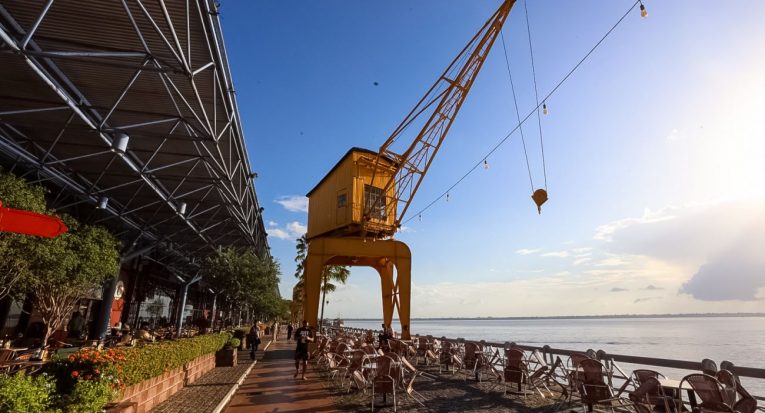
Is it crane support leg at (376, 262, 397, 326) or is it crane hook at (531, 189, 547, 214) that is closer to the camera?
crane hook at (531, 189, 547, 214)

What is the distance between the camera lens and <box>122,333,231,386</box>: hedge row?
6426mm

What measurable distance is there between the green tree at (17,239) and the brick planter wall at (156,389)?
6.35 m

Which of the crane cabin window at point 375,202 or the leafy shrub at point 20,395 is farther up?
the crane cabin window at point 375,202

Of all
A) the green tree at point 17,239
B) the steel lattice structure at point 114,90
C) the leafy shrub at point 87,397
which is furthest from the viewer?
the green tree at point 17,239

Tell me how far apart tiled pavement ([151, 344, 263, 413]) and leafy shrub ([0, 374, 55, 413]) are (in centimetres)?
369

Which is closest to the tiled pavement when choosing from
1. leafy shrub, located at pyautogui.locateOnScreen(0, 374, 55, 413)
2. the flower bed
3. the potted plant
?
the flower bed

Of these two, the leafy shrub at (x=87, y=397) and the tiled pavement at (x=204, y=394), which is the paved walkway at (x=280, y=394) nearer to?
the tiled pavement at (x=204, y=394)

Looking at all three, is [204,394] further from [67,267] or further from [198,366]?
[67,267]

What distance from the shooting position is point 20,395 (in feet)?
12.7

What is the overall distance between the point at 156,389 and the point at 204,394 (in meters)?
1.49

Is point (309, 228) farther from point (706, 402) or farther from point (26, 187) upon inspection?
point (706, 402)

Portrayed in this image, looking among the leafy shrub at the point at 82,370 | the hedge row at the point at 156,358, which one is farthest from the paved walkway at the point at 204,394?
the leafy shrub at the point at 82,370

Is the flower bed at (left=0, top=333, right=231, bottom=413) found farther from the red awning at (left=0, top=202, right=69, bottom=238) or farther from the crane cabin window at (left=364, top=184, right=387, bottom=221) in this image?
the crane cabin window at (left=364, top=184, right=387, bottom=221)

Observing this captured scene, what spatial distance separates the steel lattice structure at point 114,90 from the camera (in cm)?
782
